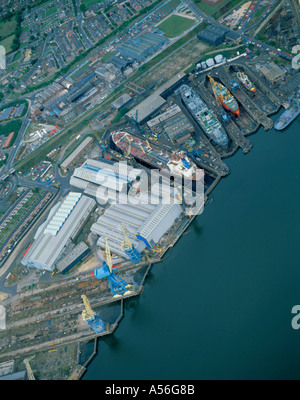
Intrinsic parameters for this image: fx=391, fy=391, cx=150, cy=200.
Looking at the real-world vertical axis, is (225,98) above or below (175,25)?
below

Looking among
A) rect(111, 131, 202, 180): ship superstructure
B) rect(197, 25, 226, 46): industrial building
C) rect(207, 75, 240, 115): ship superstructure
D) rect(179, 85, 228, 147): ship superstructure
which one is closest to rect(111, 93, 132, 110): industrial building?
rect(111, 131, 202, 180): ship superstructure

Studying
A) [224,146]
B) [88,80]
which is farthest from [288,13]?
[88,80]

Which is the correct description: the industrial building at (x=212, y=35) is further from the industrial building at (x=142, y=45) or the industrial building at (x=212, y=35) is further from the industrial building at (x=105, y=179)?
the industrial building at (x=105, y=179)

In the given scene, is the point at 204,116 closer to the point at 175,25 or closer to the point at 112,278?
the point at 112,278

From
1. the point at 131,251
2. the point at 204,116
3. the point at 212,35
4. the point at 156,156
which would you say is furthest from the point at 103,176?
the point at 212,35

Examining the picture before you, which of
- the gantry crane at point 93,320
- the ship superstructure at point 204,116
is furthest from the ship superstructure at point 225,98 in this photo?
the gantry crane at point 93,320
